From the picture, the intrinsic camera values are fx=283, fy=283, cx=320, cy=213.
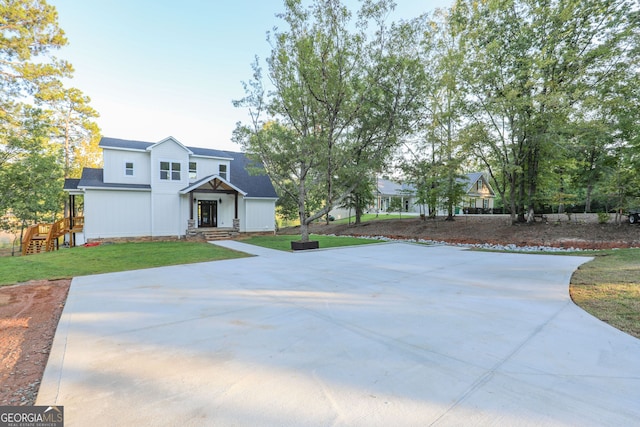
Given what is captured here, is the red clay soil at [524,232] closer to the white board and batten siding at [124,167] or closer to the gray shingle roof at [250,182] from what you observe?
the gray shingle roof at [250,182]

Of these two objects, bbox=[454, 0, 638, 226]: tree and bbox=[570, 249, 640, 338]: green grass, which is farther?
bbox=[454, 0, 638, 226]: tree

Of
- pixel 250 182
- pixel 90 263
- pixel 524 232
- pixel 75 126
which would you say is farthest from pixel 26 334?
pixel 75 126

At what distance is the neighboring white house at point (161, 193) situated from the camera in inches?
575

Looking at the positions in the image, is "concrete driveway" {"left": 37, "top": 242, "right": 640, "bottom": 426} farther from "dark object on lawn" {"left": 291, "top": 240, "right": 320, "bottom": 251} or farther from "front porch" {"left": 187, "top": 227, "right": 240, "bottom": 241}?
"front porch" {"left": 187, "top": 227, "right": 240, "bottom": 241}

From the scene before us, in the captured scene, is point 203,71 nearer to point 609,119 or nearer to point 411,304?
point 411,304

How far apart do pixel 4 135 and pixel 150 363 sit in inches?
877

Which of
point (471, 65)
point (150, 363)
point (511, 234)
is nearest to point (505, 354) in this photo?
point (150, 363)

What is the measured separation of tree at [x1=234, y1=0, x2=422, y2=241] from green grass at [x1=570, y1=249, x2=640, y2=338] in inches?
311

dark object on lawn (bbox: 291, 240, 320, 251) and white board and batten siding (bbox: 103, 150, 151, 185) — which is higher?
white board and batten siding (bbox: 103, 150, 151, 185)

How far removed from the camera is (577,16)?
12.8 metres

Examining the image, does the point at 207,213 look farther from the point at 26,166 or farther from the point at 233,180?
the point at 26,166

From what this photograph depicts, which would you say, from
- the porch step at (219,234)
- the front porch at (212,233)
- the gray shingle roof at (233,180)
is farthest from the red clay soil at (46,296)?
the porch step at (219,234)

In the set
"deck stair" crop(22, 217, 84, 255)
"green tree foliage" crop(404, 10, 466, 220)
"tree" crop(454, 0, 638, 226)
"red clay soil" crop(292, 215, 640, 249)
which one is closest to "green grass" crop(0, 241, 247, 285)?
"deck stair" crop(22, 217, 84, 255)

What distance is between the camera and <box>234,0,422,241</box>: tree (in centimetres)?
1104
